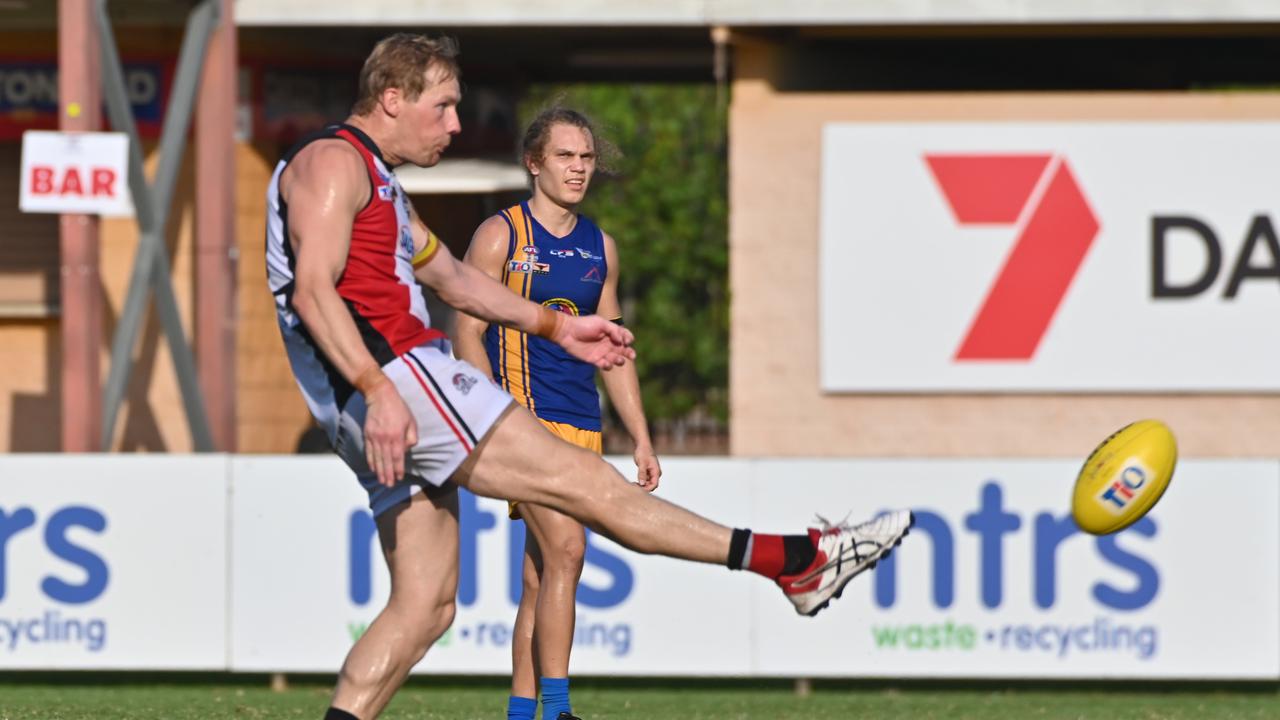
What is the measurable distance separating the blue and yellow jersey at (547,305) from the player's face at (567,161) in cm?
15

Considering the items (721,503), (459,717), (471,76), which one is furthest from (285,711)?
(471,76)

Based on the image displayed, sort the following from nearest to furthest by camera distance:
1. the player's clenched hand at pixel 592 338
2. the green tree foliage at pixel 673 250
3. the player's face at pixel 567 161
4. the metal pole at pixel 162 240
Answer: the player's clenched hand at pixel 592 338 → the player's face at pixel 567 161 → the metal pole at pixel 162 240 → the green tree foliage at pixel 673 250

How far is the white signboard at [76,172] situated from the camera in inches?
467

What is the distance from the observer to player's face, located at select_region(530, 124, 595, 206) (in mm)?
6637

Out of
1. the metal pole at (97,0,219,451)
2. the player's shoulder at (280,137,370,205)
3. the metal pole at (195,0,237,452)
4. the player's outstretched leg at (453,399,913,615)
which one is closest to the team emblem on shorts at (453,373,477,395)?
the player's outstretched leg at (453,399,913,615)

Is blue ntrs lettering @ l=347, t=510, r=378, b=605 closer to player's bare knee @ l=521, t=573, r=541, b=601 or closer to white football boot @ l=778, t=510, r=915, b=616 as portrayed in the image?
player's bare knee @ l=521, t=573, r=541, b=601

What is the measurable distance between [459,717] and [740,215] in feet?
21.1

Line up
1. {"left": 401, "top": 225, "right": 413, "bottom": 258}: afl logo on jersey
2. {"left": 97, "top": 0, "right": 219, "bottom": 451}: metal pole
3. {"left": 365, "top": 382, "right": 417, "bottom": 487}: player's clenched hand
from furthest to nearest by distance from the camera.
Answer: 1. {"left": 97, "top": 0, "right": 219, "bottom": 451}: metal pole
2. {"left": 401, "top": 225, "right": 413, "bottom": 258}: afl logo on jersey
3. {"left": 365, "top": 382, "right": 417, "bottom": 487}: player's clenched hand

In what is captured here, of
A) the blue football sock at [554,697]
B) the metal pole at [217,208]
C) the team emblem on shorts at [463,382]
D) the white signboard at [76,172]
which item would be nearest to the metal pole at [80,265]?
the white signboard at [76,172]

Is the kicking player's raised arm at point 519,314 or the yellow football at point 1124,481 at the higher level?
the kicking player's raised arm at point 519,314

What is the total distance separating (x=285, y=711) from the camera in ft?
28.3

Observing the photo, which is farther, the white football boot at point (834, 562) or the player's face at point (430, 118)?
the player's face at point (430, 118)

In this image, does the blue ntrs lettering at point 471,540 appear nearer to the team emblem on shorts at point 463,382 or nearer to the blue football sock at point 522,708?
the blue football sock at point 522,708

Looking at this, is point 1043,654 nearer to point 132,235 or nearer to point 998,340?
point 998,340
